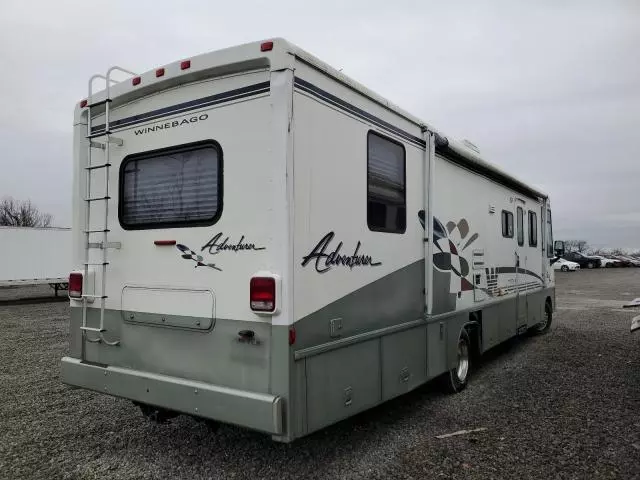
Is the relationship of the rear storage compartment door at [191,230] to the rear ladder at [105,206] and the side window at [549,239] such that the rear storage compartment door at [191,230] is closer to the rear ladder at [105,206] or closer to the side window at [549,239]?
the rear ladder at [105,206]

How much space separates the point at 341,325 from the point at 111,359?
1.88 m

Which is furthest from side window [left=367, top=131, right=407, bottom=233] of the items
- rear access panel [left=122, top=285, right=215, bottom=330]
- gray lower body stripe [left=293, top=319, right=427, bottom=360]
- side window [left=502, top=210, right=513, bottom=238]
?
side window [left=502, top=210, right=513, bottom=238]

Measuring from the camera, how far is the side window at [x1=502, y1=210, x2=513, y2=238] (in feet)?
23.9

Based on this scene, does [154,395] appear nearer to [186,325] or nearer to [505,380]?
[186,325]

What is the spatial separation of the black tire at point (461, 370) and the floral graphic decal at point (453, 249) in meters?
0.59

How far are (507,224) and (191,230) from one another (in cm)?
521

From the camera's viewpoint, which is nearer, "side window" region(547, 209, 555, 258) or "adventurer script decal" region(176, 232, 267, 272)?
"adventurer script decal" region(176, 232, 267, 272)

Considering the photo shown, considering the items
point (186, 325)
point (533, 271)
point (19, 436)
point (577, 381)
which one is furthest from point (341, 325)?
point (533, 271)

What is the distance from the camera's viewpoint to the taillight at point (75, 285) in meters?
4.23

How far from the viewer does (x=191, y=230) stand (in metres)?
3.71

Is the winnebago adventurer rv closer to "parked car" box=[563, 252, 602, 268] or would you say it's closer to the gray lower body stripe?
the gray lower body stripe

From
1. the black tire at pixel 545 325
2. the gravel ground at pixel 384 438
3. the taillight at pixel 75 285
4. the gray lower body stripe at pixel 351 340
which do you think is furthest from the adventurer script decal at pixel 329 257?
the black tire at pixel 545 325

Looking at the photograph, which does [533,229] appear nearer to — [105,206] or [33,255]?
[105,206]

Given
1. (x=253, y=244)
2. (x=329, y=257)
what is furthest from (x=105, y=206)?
(x=329, y=257)
